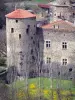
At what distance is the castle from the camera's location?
1438 inches

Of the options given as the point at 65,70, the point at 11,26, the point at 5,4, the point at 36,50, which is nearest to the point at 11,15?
the point at 11,26

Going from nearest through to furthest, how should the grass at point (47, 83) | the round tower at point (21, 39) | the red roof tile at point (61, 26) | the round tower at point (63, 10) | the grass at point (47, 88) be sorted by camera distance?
the grass at point (47, 88) < the grass at point (47, 83) < the round tower at point (21, 39) < the red roof tile at point (61, 26) < the round tower at point (63, 10)

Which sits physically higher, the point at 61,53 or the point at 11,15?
the point at 11,15

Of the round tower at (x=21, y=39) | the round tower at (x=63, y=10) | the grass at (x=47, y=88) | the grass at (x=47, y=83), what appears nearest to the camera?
the grass at (x=47, y=88)

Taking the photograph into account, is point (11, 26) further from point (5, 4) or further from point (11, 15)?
point (5, 4)

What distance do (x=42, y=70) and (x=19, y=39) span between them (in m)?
2.78

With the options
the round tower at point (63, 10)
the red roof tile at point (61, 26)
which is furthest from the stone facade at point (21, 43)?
the round tower at point (63, 10)

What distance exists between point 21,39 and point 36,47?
143 centimetres

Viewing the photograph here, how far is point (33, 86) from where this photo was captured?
3403cm

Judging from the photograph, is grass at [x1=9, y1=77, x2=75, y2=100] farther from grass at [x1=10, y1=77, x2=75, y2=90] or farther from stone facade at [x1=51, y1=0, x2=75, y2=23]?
stone facade at [x1=51, y1=0, x2=75, y2=23]

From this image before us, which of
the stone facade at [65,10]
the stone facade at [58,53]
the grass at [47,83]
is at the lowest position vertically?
the grass at [47,83]

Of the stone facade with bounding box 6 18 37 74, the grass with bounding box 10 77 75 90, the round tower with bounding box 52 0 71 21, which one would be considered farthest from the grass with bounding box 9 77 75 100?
the round tower with bounding box 52 0 71 21

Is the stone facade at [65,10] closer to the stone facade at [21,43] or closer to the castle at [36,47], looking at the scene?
the castle at [36,47]

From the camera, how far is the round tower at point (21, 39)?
3641 cm
